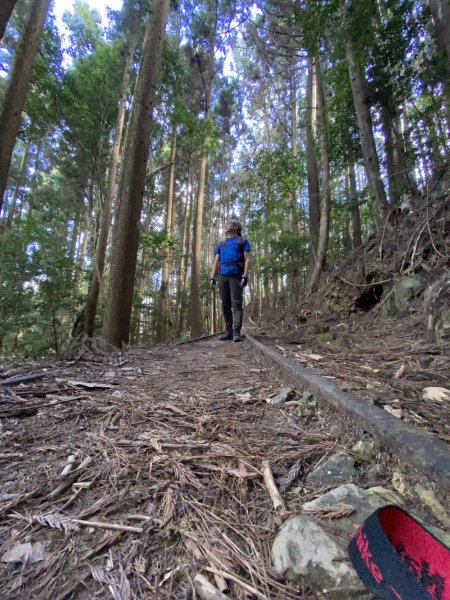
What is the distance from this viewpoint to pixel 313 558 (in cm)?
92

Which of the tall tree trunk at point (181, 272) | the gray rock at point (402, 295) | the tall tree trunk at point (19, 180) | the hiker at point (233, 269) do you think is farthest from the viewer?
the tall tree trunk at point (181, 272)

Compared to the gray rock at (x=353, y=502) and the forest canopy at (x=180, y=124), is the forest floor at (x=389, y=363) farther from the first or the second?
the forest canopy at (x=180, y=124)

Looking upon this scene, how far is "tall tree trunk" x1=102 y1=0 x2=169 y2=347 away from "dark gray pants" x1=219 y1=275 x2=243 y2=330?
1629mm

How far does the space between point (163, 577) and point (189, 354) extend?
3866mm

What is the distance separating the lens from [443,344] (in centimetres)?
292

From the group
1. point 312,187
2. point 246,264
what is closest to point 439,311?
point 246,264

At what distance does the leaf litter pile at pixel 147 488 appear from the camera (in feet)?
2.98

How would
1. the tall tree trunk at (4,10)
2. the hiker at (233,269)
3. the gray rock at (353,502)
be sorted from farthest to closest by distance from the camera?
the hiker at (233,269), the tall tree trunk at (4,10), the gray rock at (353,502)

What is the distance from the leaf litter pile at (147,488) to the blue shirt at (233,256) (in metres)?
3.27

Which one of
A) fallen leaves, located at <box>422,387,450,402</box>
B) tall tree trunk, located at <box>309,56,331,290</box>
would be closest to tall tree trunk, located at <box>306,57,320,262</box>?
tall tree trunk, located at <box>309,56,331,290</box>

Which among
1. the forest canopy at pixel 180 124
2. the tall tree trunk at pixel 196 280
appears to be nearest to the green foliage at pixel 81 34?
the forest canopy at pixel 180 124

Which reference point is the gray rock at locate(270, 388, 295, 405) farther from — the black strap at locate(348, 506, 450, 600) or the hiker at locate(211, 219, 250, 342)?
the hiker at locate(211, 219, 250, 342)

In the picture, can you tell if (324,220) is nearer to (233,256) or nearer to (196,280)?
(233,256)

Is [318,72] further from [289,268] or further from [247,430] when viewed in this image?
[247,430]
